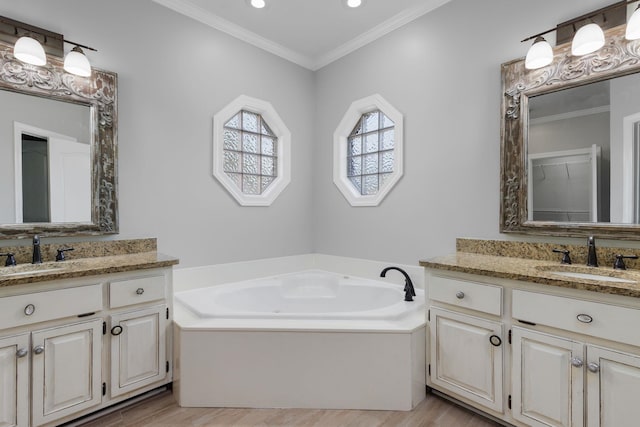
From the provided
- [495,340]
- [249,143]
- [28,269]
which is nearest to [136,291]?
[28,269]

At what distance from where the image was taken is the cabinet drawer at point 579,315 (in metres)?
1.27

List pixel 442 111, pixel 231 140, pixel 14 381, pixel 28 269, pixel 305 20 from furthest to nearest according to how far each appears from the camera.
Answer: pixel 231 140 < pixel 305 20 < pixel 442 111 < pixel 28 269 < pixel 14 381

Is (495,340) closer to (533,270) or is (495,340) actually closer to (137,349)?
(533,270)

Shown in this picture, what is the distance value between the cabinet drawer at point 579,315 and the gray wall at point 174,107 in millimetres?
2133

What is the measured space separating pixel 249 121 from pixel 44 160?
1574mm

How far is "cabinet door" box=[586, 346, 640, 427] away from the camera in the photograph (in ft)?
4.15

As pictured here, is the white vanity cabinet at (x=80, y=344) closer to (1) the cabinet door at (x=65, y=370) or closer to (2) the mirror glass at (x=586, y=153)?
(1) the cabinet door at (x=65, y=370)

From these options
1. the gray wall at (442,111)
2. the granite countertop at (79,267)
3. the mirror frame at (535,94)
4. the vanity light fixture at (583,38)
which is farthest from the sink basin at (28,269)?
the vanity light fixture at (583,38)

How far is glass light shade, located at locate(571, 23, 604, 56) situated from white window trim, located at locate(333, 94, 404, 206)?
3.93 feet

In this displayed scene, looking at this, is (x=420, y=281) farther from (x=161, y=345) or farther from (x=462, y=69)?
(x=161, y=345)

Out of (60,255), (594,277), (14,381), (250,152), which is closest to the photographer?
(14,381)

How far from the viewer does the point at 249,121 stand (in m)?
3.02

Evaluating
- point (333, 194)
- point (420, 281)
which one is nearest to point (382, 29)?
point (333, 194)

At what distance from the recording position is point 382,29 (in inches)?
109
